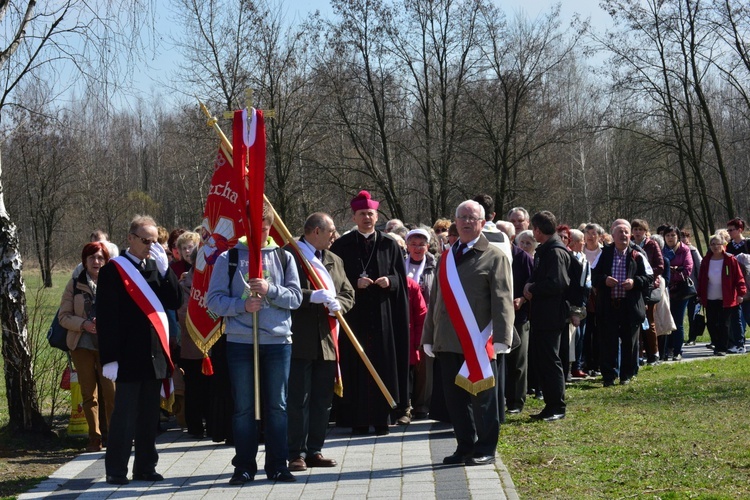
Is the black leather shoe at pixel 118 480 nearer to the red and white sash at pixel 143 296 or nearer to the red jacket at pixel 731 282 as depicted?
the red and white sash at pixel 143 296

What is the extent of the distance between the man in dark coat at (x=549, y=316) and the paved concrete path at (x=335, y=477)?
128cm

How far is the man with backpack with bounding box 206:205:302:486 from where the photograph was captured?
705 cm

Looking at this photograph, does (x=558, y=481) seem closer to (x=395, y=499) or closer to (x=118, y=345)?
(x=395, y=499)

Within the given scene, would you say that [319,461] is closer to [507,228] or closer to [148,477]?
[148,477]

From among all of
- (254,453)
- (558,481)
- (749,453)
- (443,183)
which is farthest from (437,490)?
(443,183)

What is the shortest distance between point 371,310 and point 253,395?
2.58 meters

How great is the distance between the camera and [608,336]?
12.2m

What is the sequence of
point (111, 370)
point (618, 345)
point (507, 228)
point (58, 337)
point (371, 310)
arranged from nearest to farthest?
1. point (111, 370)
2. point (58, 337)
3. point (371, 310)
4. point (507, 228)
5. point (618, 345)

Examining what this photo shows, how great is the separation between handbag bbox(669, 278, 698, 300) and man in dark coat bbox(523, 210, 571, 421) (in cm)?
686

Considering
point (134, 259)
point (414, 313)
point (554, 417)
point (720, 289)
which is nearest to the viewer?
point (134, 259)

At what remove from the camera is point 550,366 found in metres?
9.53

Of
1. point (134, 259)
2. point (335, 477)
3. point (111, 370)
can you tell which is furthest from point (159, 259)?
point (335, 477)

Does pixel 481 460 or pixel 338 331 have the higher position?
pixel 338 331

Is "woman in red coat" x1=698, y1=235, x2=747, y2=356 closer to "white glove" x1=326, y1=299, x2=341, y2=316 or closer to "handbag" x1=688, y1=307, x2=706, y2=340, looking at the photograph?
"handbag" x1=688, y1=307, x2=706, y2=340
